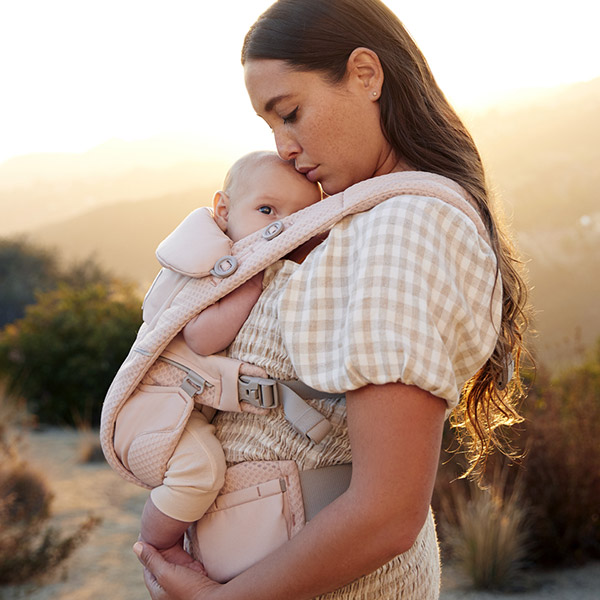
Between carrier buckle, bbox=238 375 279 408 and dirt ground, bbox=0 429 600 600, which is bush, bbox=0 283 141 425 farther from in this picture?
carrier buckle, bbox=238 375 279 408

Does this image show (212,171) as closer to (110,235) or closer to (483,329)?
(110,235)

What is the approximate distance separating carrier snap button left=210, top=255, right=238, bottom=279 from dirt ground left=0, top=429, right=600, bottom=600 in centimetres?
440

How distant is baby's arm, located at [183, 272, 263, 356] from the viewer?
1312mm

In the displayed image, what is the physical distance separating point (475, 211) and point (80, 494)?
717cm

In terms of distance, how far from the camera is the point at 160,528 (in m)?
1.41

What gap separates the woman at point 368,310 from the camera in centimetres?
103

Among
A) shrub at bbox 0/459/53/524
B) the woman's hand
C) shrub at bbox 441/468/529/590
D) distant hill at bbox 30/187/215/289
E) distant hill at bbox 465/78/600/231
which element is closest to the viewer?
the woman's hand

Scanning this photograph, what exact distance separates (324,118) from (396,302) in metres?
0.49

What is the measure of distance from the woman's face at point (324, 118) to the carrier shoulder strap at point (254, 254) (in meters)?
0.18

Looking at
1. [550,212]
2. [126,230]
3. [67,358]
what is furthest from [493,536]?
[126,230]

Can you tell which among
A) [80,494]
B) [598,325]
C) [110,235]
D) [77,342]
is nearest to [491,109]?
[598,325]

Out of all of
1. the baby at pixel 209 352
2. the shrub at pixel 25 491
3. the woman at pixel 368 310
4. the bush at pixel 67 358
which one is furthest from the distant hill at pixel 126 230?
the woman at pixel 368 310

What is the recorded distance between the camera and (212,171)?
53.0m

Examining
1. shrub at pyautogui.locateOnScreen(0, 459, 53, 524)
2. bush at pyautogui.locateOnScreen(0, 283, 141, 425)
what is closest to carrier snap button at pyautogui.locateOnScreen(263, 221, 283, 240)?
shrub at pyautogui.locateOnScreen(0, 459, 53, 524)
